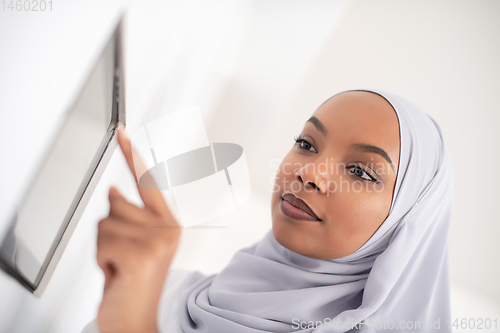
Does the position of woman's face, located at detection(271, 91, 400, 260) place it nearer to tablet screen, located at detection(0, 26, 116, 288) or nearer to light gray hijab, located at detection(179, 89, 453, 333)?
light gray hijab, located at detection(179, 89, 453, 333)

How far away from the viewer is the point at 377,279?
1.74 feet

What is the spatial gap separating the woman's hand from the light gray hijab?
0.27m

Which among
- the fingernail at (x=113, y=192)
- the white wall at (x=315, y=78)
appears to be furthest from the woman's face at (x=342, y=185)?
the fingernail at (x=113, y=192)

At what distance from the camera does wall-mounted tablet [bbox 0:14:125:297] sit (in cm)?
30

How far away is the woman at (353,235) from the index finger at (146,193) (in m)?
0.26

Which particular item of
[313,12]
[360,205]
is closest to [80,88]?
[360,205]

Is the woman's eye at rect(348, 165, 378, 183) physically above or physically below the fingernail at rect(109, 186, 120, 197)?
above

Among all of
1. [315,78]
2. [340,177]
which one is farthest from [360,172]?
[315,78]

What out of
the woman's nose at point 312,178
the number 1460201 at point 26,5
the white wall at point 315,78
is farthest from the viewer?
the white wall at point 315,78

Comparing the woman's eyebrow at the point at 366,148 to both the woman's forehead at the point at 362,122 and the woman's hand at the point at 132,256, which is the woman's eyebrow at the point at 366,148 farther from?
the woman's hand at the point at 132,256

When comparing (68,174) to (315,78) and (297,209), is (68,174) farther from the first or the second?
(315,78)

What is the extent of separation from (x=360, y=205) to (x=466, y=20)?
941 mm

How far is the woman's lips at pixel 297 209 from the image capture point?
0.51 meters

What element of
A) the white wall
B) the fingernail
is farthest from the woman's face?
the fingernail
